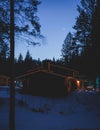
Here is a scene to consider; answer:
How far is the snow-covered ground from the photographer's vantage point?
26489mm

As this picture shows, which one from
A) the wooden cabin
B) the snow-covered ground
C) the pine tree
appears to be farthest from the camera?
the wooden cabin

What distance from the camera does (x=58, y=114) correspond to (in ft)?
115

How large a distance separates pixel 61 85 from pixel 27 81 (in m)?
5.59

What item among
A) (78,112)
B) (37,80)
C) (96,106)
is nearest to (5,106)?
(78,112)

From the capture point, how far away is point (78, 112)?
121 ft

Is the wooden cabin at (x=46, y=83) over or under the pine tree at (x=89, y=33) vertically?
under

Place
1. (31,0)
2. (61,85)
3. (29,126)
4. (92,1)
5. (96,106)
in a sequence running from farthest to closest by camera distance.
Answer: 1. (61,85)
2. (92,1)
3. (96,106)
4. (29,126)
5. (31,0)

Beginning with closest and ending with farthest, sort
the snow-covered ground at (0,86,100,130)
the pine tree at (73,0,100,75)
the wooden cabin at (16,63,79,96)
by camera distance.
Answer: the snow-covered ground at (0,86,100,130)
the pine tree at (73,0,100,75)
the wooden cabin at (16,63,79,96)

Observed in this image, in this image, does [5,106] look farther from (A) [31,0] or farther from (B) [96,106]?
(A) [31,0]

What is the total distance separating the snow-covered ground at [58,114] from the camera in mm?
26489

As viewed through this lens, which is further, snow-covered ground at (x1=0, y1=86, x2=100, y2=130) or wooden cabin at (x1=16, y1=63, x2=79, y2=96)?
wooden cabin at (x1=16, y1=63, x2=79, y2=96)

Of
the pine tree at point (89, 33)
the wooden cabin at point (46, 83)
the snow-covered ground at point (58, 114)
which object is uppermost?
the pine tree at point (89, 33)

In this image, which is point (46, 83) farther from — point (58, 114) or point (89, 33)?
point (58, 114)

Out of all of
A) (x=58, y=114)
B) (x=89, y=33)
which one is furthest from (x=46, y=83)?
(x=58, y=114)
